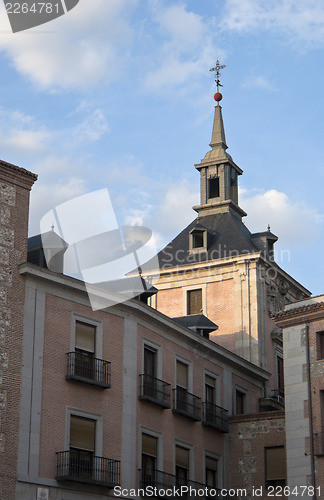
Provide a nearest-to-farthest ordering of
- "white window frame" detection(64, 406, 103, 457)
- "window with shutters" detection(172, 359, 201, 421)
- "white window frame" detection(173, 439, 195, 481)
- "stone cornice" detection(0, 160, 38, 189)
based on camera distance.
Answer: "white window frame" detection(64, 406, 103, 457) < "stone cornice" detection(0, 160, 38, 189) < "white window frame" detection(173, 439, 195, 481) < "window with shutters" detection(172, 359, 201, 421)

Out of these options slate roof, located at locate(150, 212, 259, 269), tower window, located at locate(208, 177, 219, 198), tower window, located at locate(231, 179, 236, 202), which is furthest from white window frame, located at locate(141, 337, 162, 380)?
tower window, located at locate(231, 179, 236, 202)

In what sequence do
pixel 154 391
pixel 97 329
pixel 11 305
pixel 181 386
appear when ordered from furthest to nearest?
pixel 181 386, pixel 154 391, pixel 97 329, pixel 11 305

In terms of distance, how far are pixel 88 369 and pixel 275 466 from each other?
1110cm

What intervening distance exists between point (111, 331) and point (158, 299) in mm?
21021

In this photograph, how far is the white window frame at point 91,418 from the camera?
33.8 m

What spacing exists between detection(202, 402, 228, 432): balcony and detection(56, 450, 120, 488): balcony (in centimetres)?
748

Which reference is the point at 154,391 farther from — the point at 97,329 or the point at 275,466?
the point at 275,466

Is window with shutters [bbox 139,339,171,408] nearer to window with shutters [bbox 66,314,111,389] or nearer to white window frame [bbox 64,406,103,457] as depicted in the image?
window with shutters [bbox 66,314,111,389]

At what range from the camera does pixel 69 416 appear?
1340 inches

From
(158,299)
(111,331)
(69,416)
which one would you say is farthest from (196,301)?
(69,416)

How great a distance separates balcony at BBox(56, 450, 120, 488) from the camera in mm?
32750

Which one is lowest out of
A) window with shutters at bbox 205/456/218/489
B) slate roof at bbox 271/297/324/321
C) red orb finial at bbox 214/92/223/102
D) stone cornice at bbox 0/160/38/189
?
window with shutters at bbox 205/456/218/489

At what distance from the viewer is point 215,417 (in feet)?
139

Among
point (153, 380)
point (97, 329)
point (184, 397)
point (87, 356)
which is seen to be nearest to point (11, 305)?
point (87, 356)
